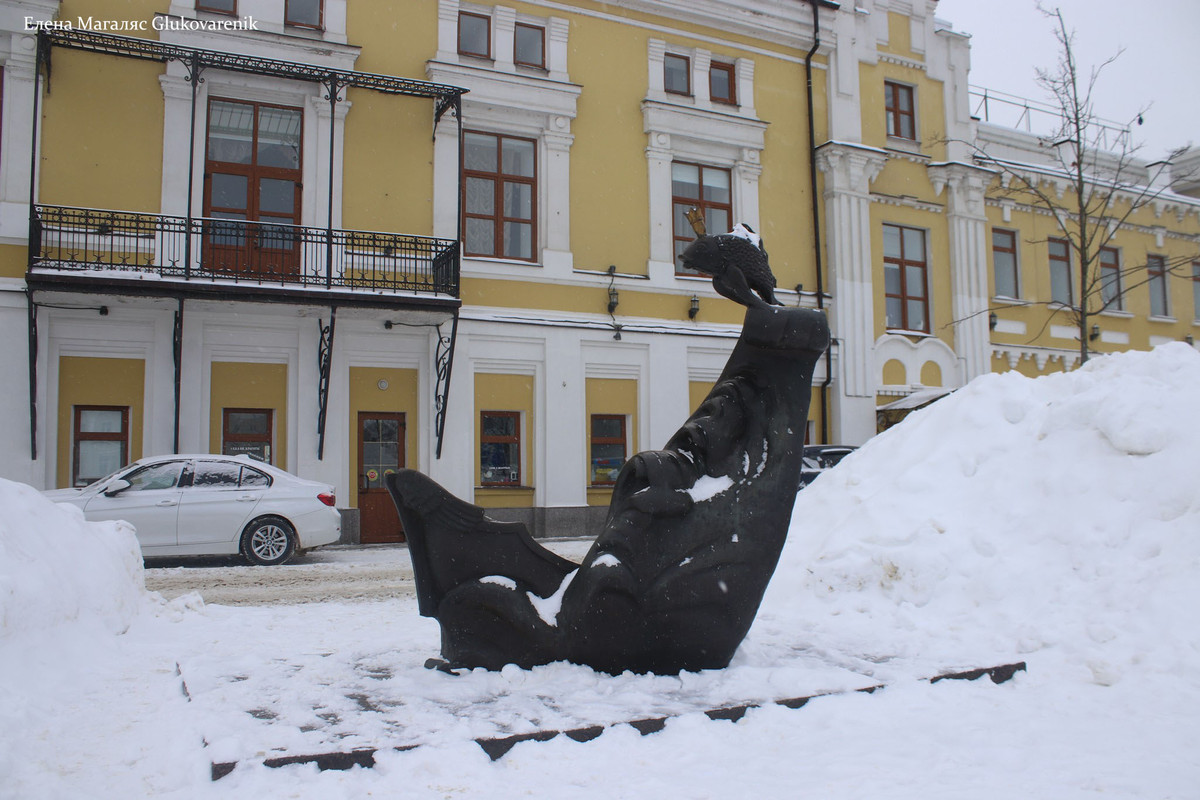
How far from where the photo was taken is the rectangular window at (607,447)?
17.0 meters

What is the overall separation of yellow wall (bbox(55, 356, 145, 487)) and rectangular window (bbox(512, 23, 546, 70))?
866 centimetres

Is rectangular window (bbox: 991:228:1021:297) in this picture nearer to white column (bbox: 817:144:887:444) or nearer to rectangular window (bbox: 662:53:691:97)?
white column (bbox: 817:144:887:444)

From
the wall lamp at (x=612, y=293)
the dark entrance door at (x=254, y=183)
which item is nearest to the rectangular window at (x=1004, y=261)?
the wall lamp at (x=612, y=293)

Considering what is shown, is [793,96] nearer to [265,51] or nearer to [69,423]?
[265,51]

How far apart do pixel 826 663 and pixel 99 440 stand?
12.3 meters

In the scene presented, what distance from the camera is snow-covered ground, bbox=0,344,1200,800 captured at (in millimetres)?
3455

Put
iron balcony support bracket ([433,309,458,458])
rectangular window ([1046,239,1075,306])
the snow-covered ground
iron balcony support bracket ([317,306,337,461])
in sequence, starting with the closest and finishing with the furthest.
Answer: the snow-covered ground, iron balcony support bracket ([317,306,337,461]), iron balcony support bracket ([433,309,458,458]), rectangular window ([1046,239,1075,306])

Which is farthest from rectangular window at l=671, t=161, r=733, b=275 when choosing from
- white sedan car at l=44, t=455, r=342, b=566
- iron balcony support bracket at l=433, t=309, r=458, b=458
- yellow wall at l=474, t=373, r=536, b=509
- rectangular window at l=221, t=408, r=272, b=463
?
white sedan car at l=44, t=455, r=342, b=566

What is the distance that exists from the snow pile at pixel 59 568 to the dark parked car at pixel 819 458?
10163 mm

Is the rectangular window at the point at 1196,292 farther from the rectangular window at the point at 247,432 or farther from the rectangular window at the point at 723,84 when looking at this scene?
the rectangular window at the point at 247,432

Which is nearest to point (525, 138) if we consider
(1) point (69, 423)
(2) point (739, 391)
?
(1) point (69, 423)

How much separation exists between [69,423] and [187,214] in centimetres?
351

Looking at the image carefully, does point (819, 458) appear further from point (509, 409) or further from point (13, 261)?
point (13, 261)

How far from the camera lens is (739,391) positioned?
5117mm
